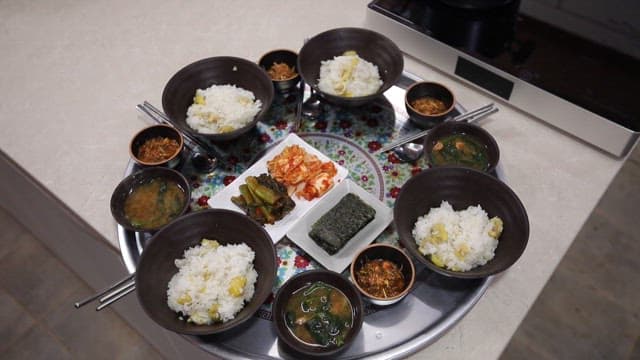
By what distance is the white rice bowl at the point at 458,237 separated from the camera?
1.58m

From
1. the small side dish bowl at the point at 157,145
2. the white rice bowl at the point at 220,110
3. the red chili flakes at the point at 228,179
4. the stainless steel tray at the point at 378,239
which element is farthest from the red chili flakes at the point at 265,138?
the small side dish bowl at the point at 157,145

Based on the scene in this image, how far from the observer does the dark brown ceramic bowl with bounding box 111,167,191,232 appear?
1.72m

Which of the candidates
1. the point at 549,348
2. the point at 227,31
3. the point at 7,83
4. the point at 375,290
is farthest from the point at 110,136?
the point at 549,348

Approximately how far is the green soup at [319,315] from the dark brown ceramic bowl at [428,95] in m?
0.82

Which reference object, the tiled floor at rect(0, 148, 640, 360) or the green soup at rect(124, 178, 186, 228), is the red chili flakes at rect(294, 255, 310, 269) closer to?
the green soup at rect(124, 178, 186, 228)

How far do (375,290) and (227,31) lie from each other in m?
1.69

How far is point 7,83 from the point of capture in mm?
2371

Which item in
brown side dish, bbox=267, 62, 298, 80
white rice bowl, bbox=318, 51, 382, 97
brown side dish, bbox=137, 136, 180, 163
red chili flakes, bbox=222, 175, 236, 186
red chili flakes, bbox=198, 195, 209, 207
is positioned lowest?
red chili flakes, bbox=198, 195, 209, 207

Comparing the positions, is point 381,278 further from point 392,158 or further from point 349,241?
point 392,158

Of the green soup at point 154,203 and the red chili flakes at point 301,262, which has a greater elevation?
the green soup at point 154,203

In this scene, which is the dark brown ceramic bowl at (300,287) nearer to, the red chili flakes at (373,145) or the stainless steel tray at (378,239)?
the stainless steel tray at (378,239)

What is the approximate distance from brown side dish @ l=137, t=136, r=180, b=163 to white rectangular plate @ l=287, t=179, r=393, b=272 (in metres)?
0.60

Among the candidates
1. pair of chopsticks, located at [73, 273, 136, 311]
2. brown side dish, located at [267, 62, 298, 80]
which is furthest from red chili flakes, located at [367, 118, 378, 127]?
pair of chopsticks, located at [73, 273, 136, 311]

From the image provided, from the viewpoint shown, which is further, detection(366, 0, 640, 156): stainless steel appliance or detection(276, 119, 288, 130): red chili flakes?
detection(276, 119, 288, 130): red chili flakes
